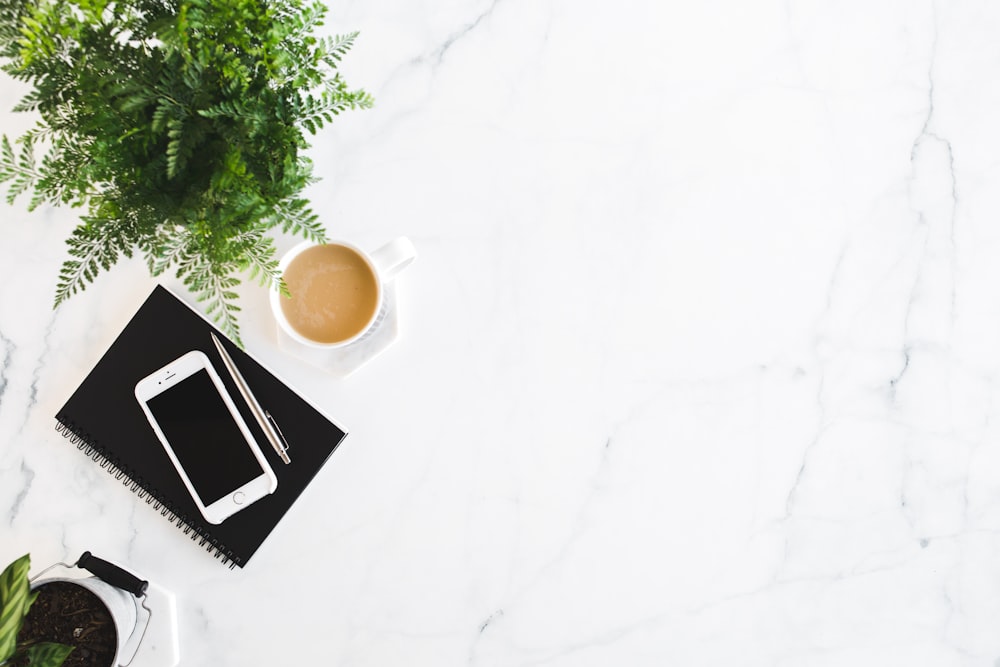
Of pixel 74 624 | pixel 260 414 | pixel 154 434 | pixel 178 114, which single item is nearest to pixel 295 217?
pixel 178 114

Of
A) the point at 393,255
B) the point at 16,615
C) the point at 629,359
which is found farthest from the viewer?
the point at 629,359

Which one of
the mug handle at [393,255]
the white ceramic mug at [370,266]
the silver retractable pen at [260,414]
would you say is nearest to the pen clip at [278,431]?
the silver retractable pen at [260,414]

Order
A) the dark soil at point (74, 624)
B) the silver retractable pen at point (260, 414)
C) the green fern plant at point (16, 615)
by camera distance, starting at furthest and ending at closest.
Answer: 1. the silver retractable pen at point (260, 414)
2. the dark soil at point (74, 624)
3. the green fern plant at point (16, 615)

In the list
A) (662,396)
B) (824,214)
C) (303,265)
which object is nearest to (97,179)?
(303,265)

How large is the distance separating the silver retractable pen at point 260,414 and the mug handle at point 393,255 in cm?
25

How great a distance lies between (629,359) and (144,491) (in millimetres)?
720

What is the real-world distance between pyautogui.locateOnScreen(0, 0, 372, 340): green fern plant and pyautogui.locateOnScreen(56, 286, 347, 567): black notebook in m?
0.25

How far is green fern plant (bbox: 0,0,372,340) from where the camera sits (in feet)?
2.44

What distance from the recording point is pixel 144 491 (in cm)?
108

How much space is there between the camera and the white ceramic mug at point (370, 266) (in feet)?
3.28

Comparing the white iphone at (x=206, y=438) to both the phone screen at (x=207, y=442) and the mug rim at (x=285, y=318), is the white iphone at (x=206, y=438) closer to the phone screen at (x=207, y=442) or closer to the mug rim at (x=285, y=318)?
the phone screen at (x=207, y=442)

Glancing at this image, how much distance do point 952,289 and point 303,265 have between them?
964 millimetres

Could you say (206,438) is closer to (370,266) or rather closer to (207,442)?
(207,442)

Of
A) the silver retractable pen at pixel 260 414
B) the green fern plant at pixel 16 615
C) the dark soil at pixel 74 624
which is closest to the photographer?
the green fern plant at pixel 16 615
